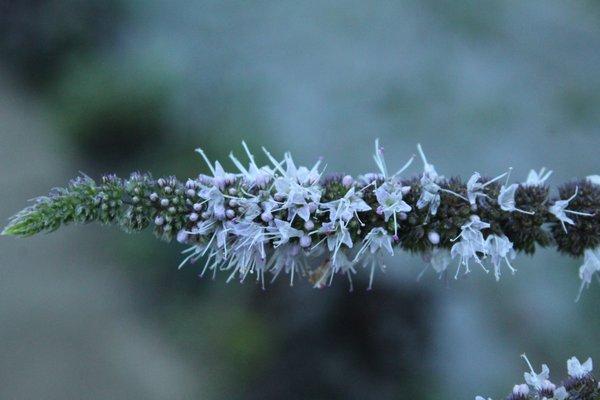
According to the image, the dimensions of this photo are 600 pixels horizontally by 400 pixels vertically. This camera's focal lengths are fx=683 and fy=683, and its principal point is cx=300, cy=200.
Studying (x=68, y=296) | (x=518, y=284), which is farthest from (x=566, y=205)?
(x=68, y=296)

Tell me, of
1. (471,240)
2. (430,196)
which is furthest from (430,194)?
Answer: (471,240)

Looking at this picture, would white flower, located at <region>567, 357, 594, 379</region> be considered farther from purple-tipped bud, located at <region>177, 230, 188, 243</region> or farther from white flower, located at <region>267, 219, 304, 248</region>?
purple-tipped bud, located at <region>177, 230, 188, 243</region>

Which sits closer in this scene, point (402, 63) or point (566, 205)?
point (566, 205)

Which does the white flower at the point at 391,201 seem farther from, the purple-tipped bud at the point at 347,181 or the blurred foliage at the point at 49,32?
the blurred foliage at the point at 49,32

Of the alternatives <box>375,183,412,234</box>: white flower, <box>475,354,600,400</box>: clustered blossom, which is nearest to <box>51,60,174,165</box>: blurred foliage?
<box>375,183,412,234</box>: white flower

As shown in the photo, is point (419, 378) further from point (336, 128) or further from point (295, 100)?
point (295, 100)

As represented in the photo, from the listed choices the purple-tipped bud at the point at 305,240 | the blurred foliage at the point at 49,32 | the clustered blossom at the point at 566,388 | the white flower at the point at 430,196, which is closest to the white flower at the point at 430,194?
the white flower at the point at 430,196
